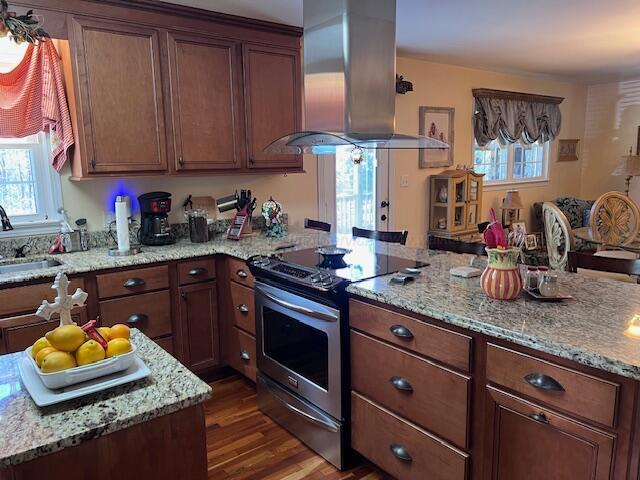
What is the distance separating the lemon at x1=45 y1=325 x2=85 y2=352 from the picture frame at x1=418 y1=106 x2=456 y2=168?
410 centimetres

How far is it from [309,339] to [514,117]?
4.36m

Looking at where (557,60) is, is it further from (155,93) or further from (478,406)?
(478,406)

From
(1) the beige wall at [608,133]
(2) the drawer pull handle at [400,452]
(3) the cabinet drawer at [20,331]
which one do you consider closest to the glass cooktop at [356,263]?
(2) the drawer pull handle at [400,452]

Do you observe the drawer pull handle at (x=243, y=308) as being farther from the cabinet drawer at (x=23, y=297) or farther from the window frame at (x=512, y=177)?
the window frame at (x=512, y=177)

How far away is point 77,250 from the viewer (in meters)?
2.98

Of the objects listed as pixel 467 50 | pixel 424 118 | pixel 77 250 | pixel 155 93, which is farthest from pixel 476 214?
pixel 77 250

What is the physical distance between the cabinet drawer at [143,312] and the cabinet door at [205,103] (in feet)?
2.84

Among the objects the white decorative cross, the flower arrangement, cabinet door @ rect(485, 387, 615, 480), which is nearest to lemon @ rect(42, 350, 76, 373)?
the white decorative cross

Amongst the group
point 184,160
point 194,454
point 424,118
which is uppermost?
point 424,118

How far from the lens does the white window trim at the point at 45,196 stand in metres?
2.94

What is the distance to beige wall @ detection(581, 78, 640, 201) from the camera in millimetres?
6168

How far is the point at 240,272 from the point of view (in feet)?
9.55

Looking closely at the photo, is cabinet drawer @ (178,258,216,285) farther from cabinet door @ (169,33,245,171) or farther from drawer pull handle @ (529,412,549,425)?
drawer pull handle @ (529,412,549,425)

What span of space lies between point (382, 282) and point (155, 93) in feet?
6.16
